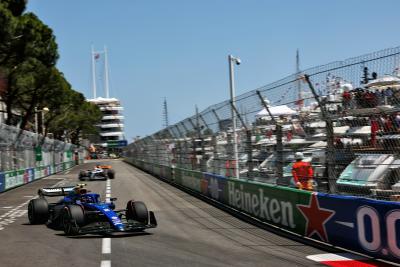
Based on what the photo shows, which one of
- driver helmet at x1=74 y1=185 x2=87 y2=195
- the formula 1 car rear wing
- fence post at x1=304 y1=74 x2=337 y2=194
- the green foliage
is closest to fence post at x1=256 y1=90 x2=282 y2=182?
fence post at x1=304 y1=74 x2=337 y2=194

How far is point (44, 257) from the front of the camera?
27.7ft

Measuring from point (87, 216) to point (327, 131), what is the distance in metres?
4.74

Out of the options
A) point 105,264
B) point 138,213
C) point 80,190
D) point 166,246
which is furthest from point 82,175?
point 105,264

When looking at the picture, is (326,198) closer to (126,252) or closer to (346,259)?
(346,259)

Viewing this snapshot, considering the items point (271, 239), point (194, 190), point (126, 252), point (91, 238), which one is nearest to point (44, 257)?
point (126, 252)

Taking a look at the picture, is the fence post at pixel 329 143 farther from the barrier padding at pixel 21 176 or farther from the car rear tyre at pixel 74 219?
the barrier padding at pixel 21 176

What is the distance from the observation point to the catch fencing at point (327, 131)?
25.7 ft

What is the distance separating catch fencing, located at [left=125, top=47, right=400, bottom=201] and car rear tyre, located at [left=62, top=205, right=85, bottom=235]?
157 inches

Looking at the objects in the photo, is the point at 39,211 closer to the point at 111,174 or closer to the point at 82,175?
the point at 82,175

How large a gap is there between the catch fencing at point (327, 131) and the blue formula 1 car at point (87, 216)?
116 inches

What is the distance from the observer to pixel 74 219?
34.7ft

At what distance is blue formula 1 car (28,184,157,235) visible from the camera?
10.5 m

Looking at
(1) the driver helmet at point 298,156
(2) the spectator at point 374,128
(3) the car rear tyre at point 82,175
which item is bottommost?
(3) the car rear tyre at point 82,175

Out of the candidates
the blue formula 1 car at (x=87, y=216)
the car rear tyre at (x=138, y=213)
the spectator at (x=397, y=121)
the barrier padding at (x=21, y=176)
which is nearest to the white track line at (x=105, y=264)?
the blue formula 1 car at (x=87, y=216)
